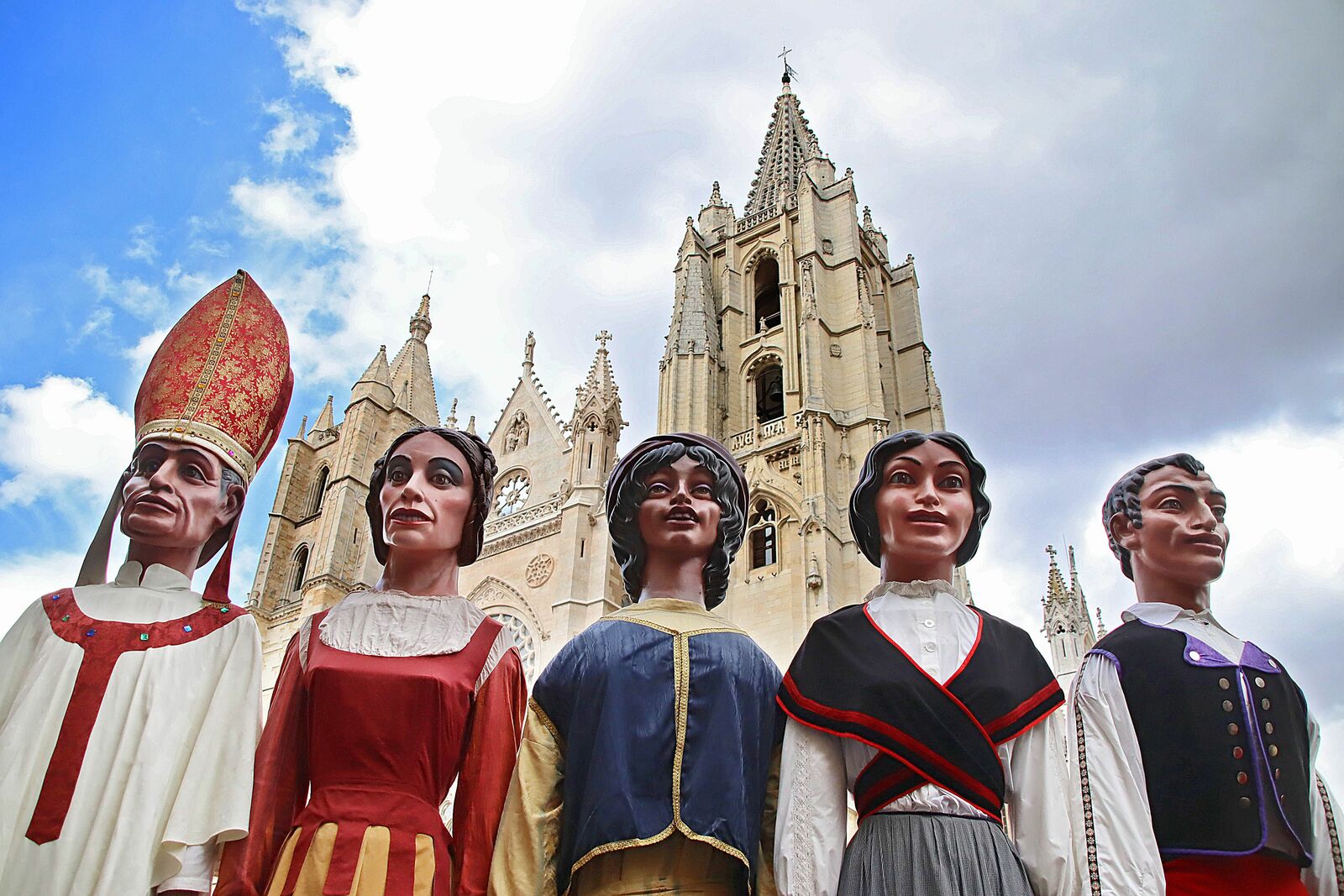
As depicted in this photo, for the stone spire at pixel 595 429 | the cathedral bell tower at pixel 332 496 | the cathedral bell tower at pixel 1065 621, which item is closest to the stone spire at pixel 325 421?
the cathedral bell tower at pixel 332 496

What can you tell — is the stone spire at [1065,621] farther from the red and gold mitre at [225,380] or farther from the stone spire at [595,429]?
the red and gold mitre at [225,380]

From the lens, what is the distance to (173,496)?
3.23m

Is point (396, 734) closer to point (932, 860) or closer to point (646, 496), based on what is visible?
point (646, 496)

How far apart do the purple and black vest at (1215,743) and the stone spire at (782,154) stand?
23.2 metres

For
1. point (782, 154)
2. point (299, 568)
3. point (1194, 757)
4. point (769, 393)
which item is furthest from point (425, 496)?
point (782, 154)

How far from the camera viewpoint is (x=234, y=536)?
135 inches

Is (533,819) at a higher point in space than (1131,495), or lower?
lower

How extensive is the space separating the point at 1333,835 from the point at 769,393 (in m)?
19.5

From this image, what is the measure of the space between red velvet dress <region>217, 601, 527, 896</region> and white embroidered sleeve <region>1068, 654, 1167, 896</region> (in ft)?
5.45

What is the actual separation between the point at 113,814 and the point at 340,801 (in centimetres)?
59

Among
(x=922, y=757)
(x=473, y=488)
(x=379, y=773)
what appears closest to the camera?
(x=922, y=757)

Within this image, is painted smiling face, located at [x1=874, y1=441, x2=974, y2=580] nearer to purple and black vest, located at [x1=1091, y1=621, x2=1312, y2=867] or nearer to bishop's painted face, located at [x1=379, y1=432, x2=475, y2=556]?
purple and black vest, located at [x1=1091, y1=621, x2=1312, y2=867]

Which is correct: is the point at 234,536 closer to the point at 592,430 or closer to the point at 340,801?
the point at 340,801

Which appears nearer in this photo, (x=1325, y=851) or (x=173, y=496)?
(x=1325, y=851)
